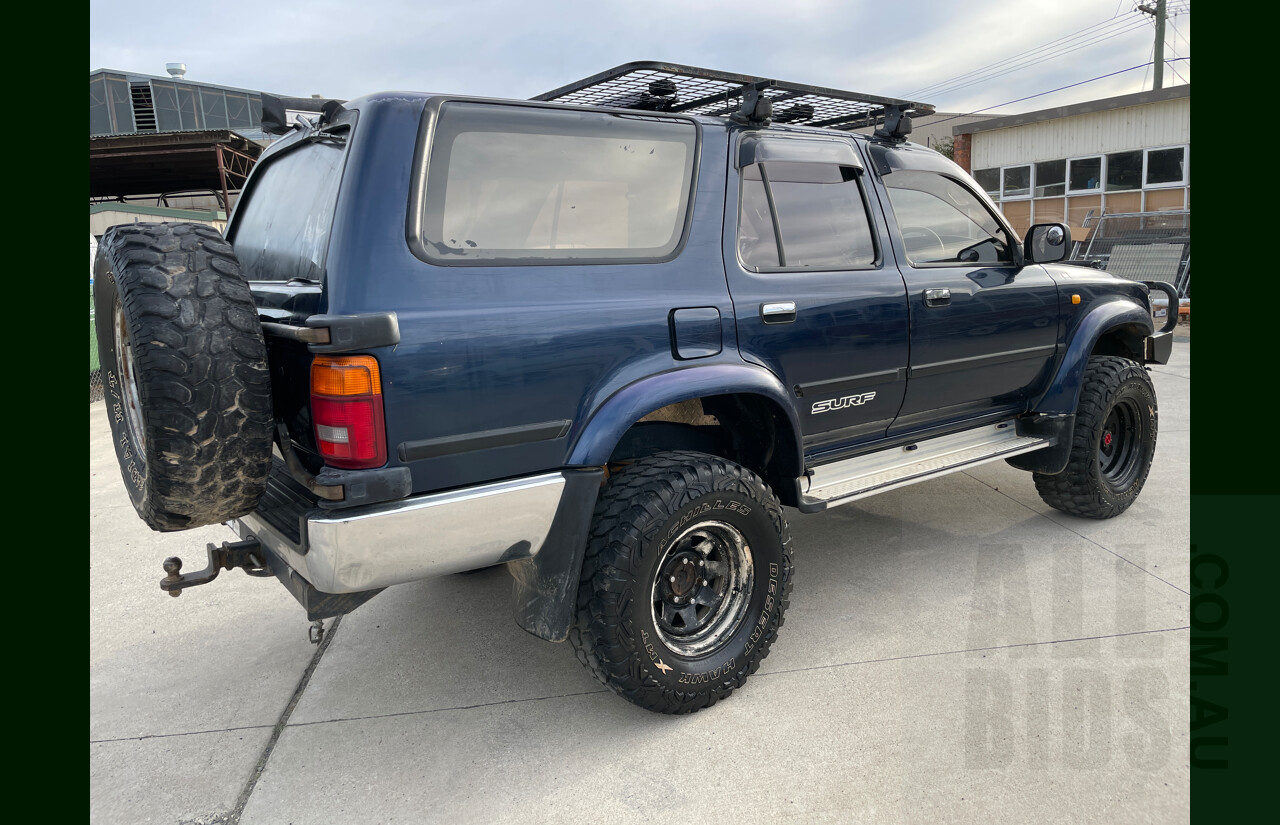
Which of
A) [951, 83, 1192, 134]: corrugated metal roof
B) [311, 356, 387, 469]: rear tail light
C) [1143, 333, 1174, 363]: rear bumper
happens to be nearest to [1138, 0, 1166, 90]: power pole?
[951, 83, 1192, 134]: corrugated metal roof

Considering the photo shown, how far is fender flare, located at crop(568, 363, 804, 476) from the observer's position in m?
2.48

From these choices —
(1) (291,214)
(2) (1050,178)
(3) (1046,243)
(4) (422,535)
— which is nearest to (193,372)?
(4) (422,535)

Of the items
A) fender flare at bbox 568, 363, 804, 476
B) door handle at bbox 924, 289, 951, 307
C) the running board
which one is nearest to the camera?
fender flare at bbox 568, 363, 804, 476

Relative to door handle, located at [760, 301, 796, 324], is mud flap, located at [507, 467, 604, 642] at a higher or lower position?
lower

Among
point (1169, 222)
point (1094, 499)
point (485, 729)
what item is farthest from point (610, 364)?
point (1169, 222)

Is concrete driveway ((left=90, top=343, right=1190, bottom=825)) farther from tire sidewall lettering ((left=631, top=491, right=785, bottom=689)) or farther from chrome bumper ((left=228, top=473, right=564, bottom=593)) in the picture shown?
chrome bumper ((left=228, top=473, right=564, bottom=593))

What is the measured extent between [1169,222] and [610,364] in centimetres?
1852

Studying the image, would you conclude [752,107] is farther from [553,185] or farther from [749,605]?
[749,605]

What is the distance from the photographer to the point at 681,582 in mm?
2855

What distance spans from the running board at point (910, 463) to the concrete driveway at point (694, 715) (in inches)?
22.1

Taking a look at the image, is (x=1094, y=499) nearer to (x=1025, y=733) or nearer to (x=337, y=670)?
(x=1025, y=733)

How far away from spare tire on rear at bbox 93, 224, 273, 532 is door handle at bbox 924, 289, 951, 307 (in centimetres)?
257

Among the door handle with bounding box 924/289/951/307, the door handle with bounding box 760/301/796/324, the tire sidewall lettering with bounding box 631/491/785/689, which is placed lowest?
the tire sidewall lettering with bounding box 631/491/785/689

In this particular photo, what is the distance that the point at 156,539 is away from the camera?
15.2 ft
